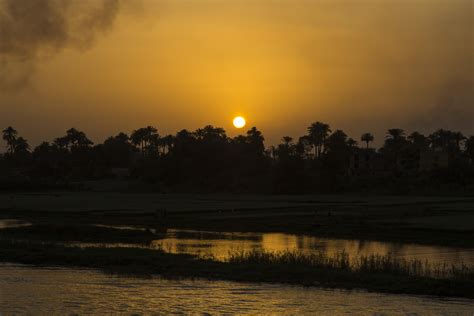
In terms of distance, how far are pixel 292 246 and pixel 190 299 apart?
20202mm

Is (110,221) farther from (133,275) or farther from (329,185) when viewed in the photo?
(329,185)

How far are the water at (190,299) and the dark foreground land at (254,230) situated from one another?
1670 millimetres

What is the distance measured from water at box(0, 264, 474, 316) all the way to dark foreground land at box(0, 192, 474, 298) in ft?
5.48

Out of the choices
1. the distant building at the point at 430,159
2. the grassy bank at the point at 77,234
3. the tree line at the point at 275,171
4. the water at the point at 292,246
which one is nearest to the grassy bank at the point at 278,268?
the water at the point at 292,246

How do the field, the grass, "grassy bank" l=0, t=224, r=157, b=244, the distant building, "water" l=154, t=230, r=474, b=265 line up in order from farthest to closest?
the distant building → the field → "grassy bank" l=0, t=224, r=157, b=244 → "water" l=154, t=230, r=474, b=265 → the grass

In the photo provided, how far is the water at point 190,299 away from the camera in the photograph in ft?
68.8

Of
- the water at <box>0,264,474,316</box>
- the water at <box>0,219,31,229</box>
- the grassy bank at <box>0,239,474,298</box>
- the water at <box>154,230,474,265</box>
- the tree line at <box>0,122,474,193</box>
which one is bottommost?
the water at <box>0,264,474,316</box>

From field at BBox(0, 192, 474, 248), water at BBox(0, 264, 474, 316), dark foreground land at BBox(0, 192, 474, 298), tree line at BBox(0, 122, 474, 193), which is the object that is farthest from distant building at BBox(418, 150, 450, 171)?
water at BBox(0, 264, 474, 316)

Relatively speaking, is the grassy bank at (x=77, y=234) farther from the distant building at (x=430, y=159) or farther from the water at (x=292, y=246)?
the distant building at (x=430, y=159)

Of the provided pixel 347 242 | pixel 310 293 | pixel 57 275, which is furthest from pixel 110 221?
pixel 310 293

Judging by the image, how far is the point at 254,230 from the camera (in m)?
53.9

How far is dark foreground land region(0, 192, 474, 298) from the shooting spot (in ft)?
87.3

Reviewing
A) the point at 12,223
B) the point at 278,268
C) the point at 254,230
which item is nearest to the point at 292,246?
the point at 254,230

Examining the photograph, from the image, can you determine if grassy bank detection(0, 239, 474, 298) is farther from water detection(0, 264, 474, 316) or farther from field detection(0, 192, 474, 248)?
field detection(0, 192, 474, 248)
